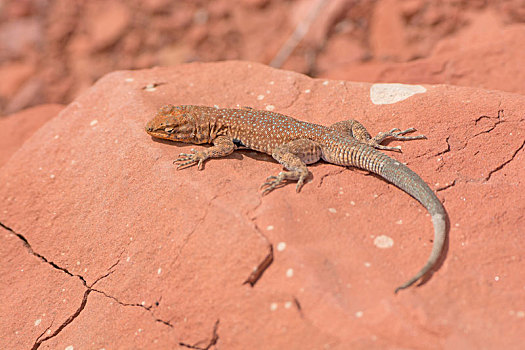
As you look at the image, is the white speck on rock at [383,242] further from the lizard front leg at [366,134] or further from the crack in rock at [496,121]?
the crack in rock at [496,121]

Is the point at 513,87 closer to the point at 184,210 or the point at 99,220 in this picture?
the point at 184,210

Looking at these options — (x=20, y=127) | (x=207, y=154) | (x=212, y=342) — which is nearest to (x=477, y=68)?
(x=207, y=154)

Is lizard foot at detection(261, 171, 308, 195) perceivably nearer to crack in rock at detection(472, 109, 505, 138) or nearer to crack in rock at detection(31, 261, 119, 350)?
crack in rock at detection(31, 261, 119, 350)

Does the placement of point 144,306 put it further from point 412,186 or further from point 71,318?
point 412,186

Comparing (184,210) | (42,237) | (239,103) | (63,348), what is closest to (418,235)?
(184,210)

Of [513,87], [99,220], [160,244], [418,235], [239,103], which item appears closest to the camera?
[418,235]

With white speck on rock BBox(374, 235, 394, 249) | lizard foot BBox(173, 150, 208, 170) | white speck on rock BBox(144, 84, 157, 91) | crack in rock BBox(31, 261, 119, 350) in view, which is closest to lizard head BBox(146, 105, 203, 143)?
lizard foot BBox(173, 150, 208, 170)
